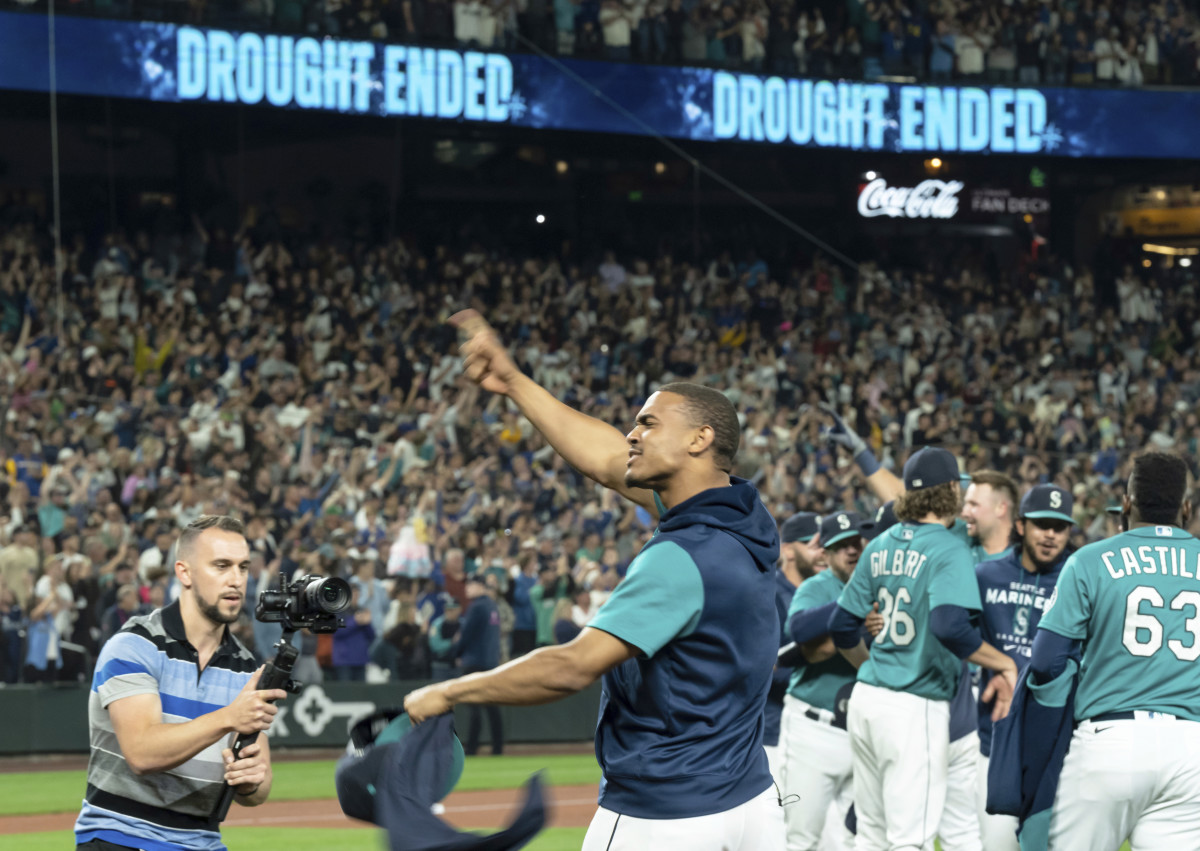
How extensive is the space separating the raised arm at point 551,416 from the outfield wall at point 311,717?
376 inches

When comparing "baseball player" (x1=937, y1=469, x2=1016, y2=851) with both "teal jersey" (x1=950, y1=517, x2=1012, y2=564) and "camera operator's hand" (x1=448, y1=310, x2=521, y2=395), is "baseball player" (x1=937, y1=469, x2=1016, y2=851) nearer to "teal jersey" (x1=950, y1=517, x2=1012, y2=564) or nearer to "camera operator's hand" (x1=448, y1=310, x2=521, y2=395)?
"teal jersey" (x1=950, y1=517, x2=1012, y2=564)

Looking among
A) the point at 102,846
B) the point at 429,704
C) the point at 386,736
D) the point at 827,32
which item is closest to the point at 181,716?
the point at 102,846

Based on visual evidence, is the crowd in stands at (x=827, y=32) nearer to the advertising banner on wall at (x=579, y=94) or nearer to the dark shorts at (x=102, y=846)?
the advertising banner on wall at (x=579, y=94)

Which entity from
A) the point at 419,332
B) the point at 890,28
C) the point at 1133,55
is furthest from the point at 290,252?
the point at 1133,55

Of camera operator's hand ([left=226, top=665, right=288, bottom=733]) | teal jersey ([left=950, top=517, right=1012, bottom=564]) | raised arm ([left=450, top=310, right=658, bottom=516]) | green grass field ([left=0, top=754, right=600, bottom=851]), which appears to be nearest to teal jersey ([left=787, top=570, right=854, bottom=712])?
teal jersey ([left=950, top=517, right=1012, bottom=564])

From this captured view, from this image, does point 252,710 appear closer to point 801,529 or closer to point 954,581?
point 954,581

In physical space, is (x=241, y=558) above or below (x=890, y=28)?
below

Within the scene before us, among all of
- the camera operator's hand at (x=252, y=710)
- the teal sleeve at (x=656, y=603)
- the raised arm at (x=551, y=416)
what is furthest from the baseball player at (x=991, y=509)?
the camera operator's hand at (x=252, y=710)

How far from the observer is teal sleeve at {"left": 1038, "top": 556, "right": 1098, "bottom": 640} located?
5.63 meters

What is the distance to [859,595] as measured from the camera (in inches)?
288

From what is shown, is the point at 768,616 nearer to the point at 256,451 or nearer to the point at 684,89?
the point at 256,451

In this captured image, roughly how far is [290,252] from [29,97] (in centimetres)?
472

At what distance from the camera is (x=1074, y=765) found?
18.6 feet

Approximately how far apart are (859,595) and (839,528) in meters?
0.82
